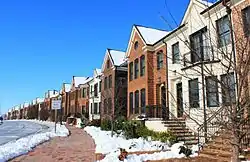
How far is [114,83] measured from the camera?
113 feet

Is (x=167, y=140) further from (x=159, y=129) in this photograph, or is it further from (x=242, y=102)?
(x=242, y=102)

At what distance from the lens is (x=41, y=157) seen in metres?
13.1

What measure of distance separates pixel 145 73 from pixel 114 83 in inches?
397

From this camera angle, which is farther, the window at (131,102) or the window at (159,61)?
the window at (131,102)

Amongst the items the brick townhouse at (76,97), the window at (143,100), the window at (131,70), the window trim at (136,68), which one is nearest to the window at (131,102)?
the window at (131,70)

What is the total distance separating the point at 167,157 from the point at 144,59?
15.4 metres

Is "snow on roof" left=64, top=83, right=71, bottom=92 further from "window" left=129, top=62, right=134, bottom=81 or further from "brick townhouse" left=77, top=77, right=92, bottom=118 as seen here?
"window" left=129, top=62, right=134, bottom=81

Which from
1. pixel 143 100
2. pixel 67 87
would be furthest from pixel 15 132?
pixel 67 87

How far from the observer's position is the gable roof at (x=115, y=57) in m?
36.3

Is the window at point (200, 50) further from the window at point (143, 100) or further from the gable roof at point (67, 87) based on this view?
the gable roof at point (67, 87)

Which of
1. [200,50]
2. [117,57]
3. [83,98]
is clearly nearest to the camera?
[200,50]

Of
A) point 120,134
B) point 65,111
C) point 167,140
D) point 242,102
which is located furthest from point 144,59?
point 65,111

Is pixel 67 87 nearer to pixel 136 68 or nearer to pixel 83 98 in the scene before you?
pixel 83 98

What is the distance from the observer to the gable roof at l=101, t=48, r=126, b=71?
36312 millimetres
